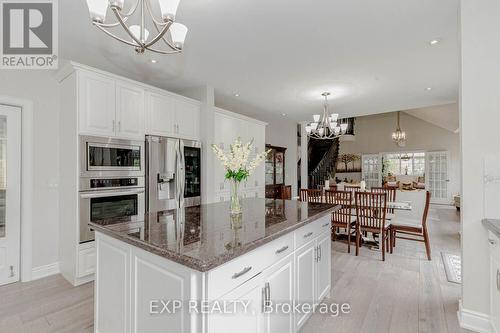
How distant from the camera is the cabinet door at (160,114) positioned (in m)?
3.49

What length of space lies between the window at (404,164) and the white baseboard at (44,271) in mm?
11426

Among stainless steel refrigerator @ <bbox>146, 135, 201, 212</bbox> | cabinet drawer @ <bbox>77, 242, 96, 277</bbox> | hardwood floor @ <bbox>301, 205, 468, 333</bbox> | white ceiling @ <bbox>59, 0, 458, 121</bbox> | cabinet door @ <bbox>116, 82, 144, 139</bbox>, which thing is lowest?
hardwood floor @ <bbox>301, 205, 468, 333</bbox>

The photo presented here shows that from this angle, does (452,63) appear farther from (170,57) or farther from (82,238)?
(82,238)

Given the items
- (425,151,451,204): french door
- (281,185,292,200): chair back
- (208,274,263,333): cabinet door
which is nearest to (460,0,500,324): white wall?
(208,274,263,333): cabinet door

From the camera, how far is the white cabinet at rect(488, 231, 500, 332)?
176 centimetres

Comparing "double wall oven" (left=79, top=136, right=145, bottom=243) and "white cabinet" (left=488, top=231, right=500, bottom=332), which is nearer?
"white cabinet" (left=488, top=231, right=500, bottom=332)

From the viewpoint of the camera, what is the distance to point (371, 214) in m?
3.84

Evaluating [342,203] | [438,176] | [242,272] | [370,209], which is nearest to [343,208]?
[342,203]

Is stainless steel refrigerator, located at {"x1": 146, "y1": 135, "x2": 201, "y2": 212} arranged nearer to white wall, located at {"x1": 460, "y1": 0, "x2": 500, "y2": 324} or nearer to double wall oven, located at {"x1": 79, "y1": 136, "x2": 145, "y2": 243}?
double wall oven, located at {"x1": 79, "y1": 136, "x2": 145, "y2": 243}

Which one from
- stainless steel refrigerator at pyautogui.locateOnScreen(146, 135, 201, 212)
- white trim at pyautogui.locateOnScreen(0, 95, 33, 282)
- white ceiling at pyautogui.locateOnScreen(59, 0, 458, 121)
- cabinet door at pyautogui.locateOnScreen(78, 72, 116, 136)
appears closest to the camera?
white ceiling at pyautogui.locateOnScreen(59, 0, 458, 121)

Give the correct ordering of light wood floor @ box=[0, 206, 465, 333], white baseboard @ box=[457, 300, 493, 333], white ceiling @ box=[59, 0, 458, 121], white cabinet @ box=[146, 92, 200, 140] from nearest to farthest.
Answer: white baseboard @ box=[457, 300, 493, 333] < light wood floor @ box=[0, 206, 465, 333] < white ceiling @ box=[59, 0, 458, 121] < white cabinet @ box=[146, 92, 200, 140]

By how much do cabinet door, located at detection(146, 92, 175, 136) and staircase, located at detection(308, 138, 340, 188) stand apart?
22.7ft

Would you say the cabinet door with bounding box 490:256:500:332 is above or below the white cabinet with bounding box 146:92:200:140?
below

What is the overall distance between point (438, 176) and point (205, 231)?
11247mm
